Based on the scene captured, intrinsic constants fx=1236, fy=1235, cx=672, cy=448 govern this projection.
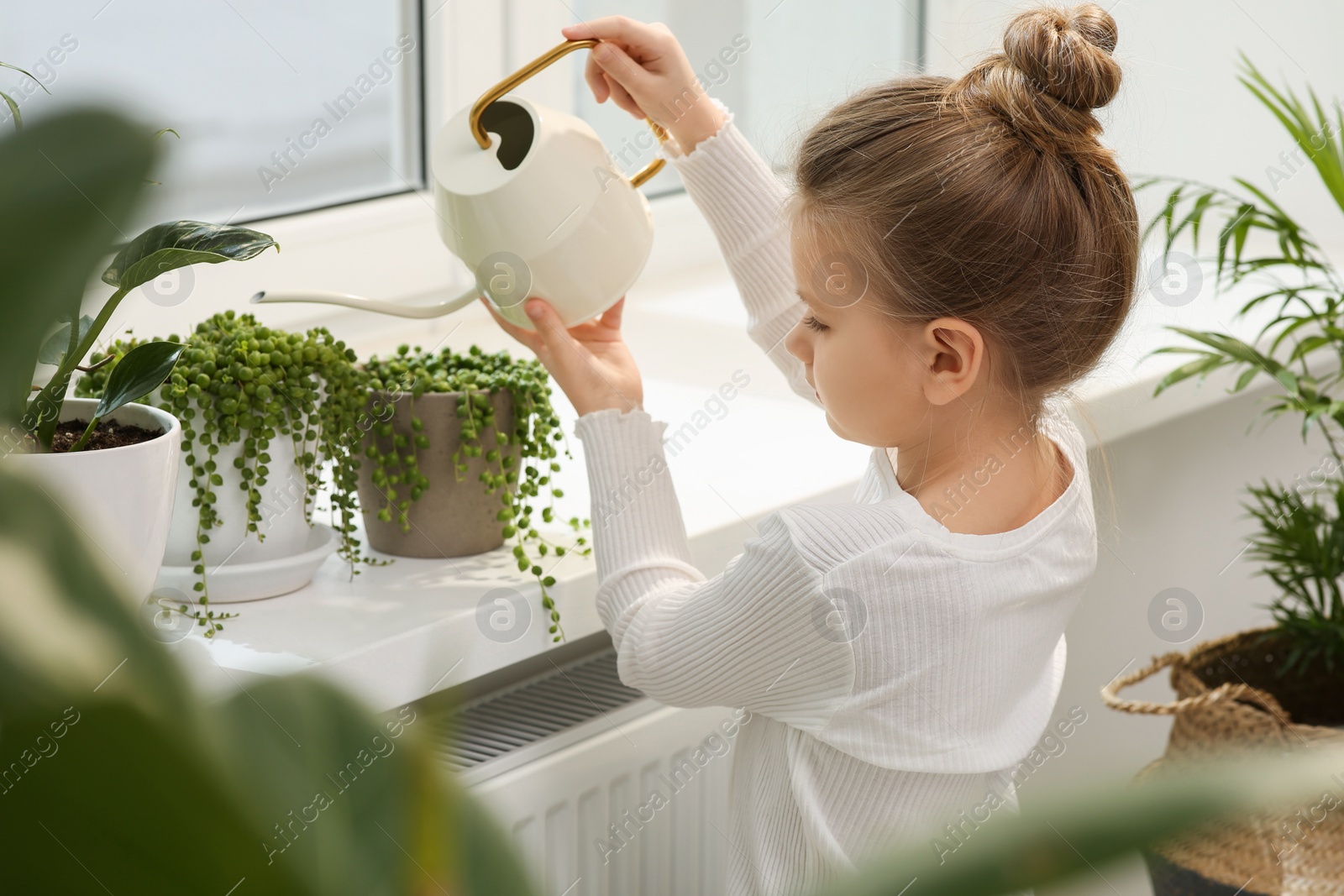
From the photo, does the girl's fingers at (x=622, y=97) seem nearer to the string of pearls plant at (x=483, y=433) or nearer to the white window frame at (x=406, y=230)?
the string of pearls plant at (x=483, y=433)

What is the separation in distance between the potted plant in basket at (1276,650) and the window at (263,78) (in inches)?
36.3

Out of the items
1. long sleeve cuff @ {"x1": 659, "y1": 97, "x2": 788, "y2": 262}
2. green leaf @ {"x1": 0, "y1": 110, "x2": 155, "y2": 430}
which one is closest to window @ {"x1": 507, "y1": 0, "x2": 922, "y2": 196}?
long sleeve cuff @ {"x1": 659, "y1": 97, "x2": 788, "y2": 262}

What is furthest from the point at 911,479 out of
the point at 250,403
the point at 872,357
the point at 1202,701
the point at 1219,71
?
the point at 1219,71

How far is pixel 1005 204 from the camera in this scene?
0.81 meters

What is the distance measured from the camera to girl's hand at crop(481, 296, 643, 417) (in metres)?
0.91

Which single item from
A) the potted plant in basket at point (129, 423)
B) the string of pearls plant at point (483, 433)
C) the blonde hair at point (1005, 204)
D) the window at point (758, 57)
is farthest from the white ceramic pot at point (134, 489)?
the window at point (758, 57)

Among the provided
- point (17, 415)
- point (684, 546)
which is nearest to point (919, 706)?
point (684, 546)

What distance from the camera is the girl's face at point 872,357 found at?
828 mm

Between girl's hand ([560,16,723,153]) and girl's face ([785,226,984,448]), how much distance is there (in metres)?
0.20

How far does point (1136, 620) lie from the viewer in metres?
2.06

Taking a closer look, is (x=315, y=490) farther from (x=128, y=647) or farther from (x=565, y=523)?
(x=128, y=647)

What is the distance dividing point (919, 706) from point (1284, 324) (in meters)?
1.34

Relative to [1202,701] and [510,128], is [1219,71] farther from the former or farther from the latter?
[510,128]

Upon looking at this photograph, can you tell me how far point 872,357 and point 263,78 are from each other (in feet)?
2.75
